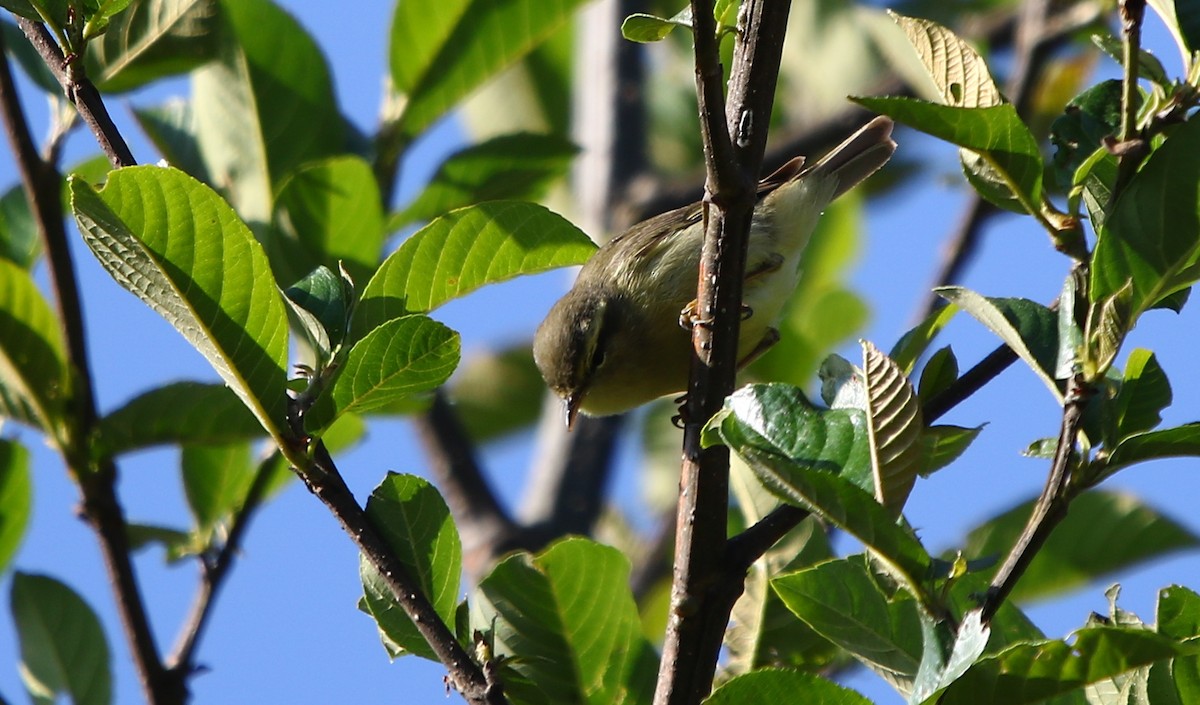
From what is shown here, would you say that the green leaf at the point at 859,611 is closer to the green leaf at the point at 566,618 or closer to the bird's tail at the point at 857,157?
the green leaf at the point at 566,618

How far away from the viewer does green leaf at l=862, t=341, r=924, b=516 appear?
1.84 metres

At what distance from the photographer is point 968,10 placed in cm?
677

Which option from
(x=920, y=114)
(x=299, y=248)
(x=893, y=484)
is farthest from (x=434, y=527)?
(x=299, y=248)

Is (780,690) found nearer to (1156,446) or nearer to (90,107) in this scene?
(1156,446)

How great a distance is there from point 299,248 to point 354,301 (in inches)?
48.6

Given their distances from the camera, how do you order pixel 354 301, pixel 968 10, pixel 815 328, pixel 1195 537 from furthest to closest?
pixel 968 10, pixel 815 328, pixel 1195 537, pixel 354 301

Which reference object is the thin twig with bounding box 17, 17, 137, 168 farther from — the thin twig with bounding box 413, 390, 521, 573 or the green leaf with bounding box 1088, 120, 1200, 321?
the thin twig with bounding box 413, 390, 521, 573

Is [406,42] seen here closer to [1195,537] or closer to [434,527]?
[434,527]

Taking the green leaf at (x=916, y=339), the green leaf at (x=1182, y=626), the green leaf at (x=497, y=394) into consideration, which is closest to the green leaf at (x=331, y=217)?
the green leaf at (x=916, y=339)

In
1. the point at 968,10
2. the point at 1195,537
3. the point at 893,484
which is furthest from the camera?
the point at 968,10

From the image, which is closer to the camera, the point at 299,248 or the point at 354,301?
the point at 354,301

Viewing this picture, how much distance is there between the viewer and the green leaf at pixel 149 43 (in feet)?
10.2

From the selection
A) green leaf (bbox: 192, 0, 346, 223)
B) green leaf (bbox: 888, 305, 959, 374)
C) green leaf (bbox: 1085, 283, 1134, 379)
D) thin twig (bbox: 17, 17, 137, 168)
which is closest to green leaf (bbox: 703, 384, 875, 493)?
green leaf (bbox: 1085, 283, 1134, 379)

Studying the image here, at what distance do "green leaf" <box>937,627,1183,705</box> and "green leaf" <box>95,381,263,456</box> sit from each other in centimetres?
194
